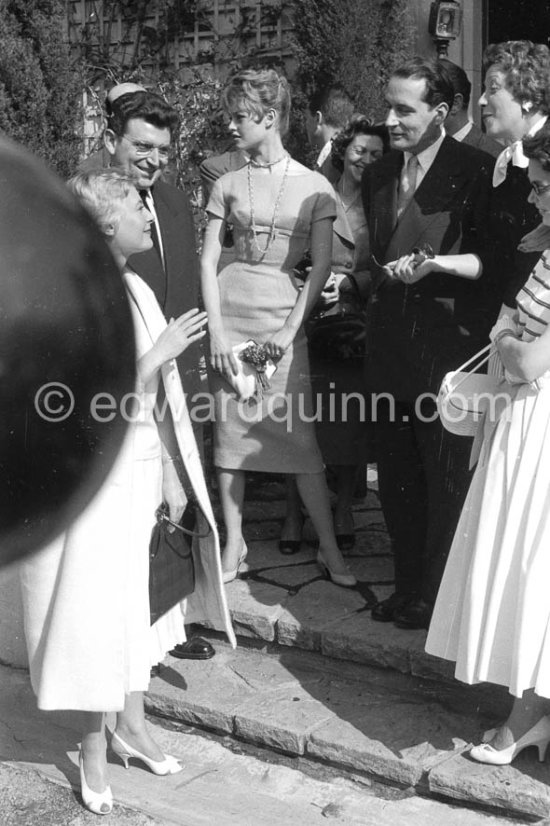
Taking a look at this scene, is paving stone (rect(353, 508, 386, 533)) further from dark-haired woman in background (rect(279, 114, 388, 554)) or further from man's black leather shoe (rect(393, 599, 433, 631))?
man's black leather shoe (rect(393, 599, 433, 631))

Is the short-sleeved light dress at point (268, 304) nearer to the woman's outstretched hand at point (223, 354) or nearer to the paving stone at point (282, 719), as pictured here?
the woman's outstretched hand at point (223, 354)

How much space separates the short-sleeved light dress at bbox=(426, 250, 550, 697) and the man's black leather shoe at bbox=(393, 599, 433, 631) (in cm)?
69

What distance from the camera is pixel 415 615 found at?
161 inches

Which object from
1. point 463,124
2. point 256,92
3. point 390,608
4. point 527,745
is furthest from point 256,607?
point 463,124

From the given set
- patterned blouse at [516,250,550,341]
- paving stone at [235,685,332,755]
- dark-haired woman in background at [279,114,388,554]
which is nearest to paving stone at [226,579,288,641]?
paving stone at [235,685,332,755]

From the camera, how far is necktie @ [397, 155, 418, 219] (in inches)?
159

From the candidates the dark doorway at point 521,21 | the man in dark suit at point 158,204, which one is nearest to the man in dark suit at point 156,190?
the man in dark suit at point 158,204

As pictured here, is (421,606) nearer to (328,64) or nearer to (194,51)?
(328,64)

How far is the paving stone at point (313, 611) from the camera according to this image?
13.9 feet

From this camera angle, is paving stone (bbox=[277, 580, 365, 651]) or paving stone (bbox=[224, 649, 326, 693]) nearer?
paving stone (bbox=[224, 649, 326, 693])

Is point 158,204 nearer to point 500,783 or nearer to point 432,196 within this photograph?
point 432,196

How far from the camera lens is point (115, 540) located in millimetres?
3338

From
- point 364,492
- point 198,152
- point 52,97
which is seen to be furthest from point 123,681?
point 198,152

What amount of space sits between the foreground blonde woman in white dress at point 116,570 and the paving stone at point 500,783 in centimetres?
88
